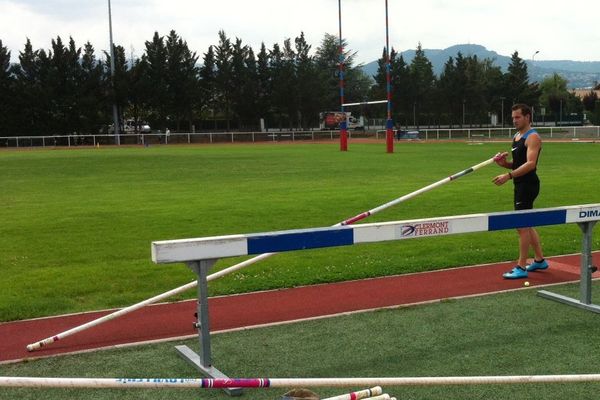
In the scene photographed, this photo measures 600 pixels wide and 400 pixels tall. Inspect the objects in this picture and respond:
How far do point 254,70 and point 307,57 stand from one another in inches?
471

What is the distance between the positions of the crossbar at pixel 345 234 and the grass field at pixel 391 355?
0.91 meters

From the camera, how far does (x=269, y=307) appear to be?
648 cm

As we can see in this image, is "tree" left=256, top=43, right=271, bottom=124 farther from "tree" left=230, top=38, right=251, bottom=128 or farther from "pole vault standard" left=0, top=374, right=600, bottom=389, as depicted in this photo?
"pole vault standard" left=0, top=374, right=600, bottom=389

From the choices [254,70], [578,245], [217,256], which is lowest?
[578,245]

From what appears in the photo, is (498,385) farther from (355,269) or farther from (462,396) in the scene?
(355,269)

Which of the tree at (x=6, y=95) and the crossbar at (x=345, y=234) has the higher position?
the tree at (x=6, y=95)

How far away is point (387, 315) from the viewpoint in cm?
607

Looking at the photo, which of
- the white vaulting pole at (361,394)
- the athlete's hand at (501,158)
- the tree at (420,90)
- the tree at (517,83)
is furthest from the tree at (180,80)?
the white vaulting pole at (361,394)

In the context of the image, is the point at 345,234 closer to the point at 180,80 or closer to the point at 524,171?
the point at 524,171

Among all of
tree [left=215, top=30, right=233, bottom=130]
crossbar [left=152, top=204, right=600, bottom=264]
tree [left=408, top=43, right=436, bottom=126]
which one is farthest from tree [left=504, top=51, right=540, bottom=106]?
crossbar [left=152, top=204, right=600, bottom=264]

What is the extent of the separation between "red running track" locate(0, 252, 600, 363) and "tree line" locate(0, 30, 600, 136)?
2572 inches

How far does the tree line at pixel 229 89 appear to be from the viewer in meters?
68.0

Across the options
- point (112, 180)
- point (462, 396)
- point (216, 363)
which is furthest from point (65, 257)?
point (112, 180)

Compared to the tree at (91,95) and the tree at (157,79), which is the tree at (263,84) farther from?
the tree at (91,95)
